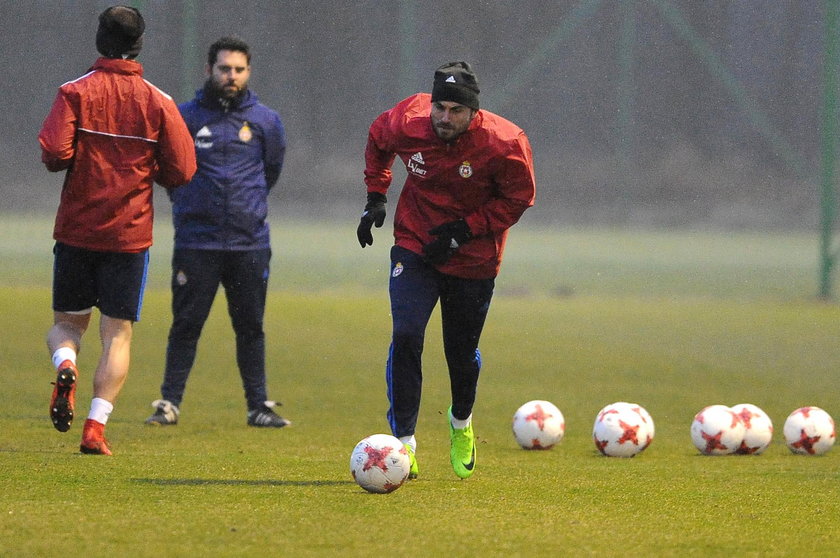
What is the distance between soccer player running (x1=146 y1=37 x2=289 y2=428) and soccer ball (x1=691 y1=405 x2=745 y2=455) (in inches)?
102

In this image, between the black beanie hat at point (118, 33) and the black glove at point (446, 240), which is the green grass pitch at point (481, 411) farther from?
the black beanie hat at point (118, 33)

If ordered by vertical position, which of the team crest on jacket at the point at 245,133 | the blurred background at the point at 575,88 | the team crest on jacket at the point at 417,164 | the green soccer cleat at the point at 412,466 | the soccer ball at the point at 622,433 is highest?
the blurred background at the point at 575,88

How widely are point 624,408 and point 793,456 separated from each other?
38.8 inches

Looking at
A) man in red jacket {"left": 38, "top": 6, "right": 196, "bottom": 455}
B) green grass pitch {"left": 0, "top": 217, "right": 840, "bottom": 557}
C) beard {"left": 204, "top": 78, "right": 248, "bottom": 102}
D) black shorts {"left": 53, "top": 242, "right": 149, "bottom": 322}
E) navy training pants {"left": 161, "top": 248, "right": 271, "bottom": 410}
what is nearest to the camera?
green grass pitch {"left": 0, "top": 217, "right": 840, "bottom": 557}

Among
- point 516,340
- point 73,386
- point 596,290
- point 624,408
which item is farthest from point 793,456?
point 596,290

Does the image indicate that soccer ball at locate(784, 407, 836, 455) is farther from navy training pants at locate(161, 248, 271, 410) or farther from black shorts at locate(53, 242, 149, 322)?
black shorts at locate(53, 242, 149, 322)

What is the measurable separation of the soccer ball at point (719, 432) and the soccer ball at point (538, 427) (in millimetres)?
784

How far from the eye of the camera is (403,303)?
6512 mm

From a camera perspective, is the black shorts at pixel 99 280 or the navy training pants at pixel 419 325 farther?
the black shorts at pixel 99 280

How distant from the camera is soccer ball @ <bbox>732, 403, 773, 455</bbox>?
26.2 feet

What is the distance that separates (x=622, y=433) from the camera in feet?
25.6

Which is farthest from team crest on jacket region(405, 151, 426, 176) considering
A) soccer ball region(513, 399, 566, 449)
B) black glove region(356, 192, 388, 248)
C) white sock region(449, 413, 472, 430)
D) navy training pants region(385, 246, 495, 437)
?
soccer ball region(513, 399, 566, 449)

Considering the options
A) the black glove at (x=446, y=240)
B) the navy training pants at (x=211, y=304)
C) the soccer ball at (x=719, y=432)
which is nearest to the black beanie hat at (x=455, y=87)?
the black glove at (x=446, y=240)

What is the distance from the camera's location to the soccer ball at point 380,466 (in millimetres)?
5922
